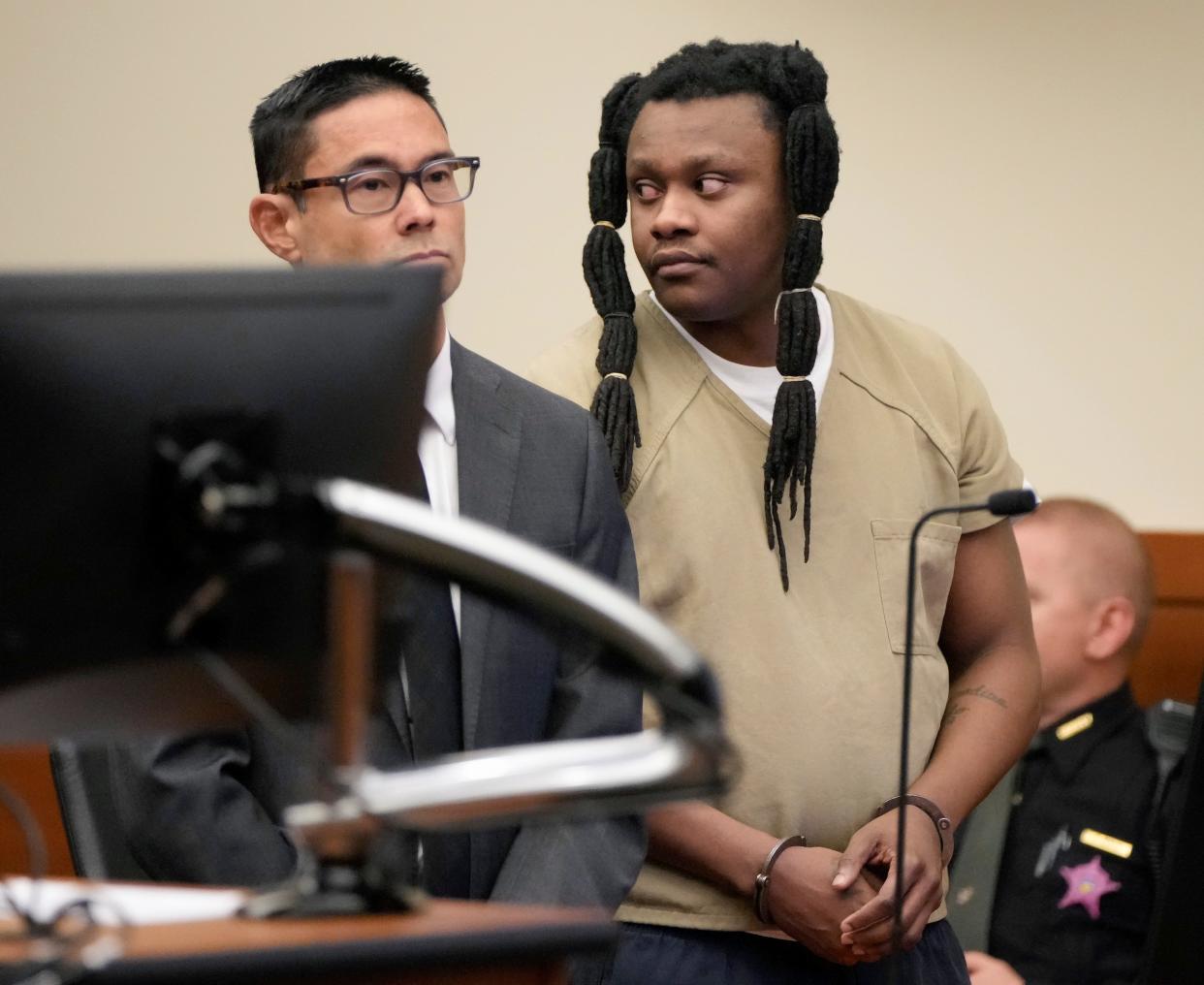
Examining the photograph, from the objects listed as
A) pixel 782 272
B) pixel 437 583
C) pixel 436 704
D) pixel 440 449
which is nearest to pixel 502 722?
pixel 436 704

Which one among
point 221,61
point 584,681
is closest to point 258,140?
point 584,681

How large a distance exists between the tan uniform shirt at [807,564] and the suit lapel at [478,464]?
195mm

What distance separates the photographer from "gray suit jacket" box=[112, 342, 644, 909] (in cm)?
174

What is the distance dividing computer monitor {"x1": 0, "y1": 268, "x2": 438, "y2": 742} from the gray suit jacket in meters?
0.55

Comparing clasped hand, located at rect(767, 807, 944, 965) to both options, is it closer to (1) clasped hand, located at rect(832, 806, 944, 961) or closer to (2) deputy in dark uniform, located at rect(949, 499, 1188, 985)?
(1) clasped hand, located at rect(832, 806, 944, 961)

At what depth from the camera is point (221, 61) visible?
3379mm

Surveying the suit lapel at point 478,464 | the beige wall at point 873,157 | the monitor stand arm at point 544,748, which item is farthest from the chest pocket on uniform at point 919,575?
the beige wall at point 873,157

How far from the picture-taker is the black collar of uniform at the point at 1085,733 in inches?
111

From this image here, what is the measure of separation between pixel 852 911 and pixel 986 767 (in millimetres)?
287

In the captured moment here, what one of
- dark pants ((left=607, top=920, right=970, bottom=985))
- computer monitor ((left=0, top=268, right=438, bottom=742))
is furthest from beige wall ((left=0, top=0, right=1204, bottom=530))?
computer monitor ((left=0, top=268, right=438, bottom=742))

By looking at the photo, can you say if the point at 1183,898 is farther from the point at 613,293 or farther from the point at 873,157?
the point at 873,157

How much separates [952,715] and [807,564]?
0.90 ft

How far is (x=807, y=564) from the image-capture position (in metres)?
2.07

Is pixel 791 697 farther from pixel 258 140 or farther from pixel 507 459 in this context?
pixel 258 140
